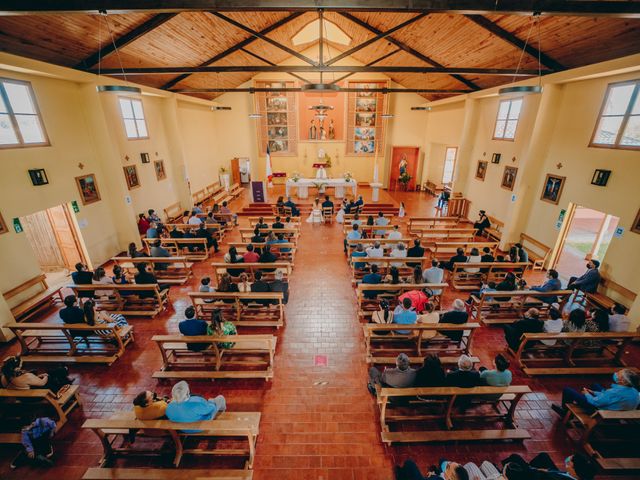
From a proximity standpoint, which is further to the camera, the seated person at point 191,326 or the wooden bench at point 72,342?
the wooden bench at point 72,342

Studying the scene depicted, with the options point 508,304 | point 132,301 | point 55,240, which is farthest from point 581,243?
point 55,240

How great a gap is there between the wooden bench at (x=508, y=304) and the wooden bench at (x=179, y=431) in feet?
16.3

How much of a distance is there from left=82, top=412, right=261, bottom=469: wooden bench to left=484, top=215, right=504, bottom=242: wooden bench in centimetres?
1043

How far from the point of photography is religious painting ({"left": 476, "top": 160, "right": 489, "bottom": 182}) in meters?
12.0

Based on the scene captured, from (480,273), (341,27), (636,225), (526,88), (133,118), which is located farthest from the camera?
(341,27)

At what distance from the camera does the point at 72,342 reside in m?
5.14

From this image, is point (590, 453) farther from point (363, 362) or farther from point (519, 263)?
point (519, 263)

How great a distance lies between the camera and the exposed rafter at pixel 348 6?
400 centimetres

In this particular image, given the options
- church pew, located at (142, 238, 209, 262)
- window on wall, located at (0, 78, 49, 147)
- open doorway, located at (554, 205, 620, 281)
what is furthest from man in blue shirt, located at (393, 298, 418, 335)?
window on wall, located at (0, 78, 49, 147)

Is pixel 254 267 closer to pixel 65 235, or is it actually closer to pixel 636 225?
pixel 65 235

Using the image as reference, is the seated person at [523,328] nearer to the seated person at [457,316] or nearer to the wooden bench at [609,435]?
the seated person at [457,316]

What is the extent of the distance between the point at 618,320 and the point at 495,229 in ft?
21.6

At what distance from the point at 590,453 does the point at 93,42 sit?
12312 mm

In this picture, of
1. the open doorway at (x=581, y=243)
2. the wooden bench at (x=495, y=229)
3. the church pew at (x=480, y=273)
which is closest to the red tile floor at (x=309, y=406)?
the church pew at (x=480, y=273)
